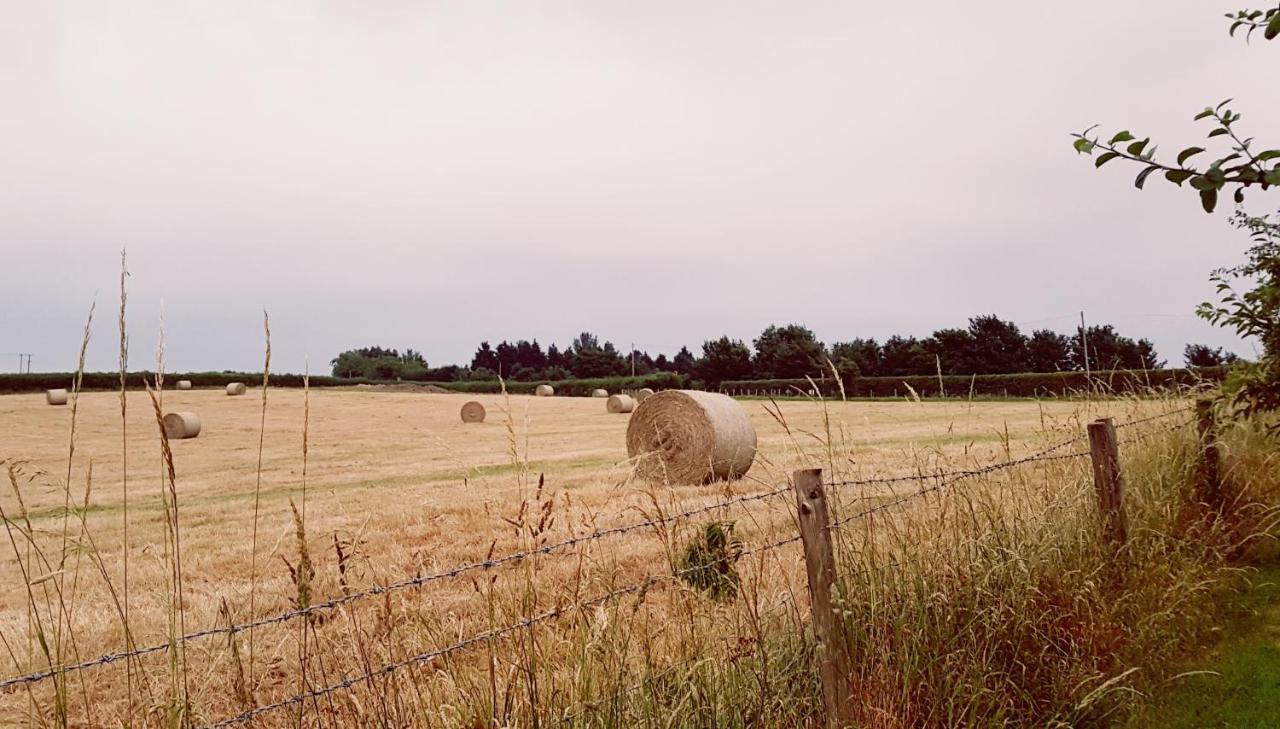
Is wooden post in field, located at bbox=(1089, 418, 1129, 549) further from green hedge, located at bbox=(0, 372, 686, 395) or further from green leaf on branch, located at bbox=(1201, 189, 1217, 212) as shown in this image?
green hedge, located at bbox=(0, 372, 686, 395)

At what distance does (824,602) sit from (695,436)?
30.9 feet

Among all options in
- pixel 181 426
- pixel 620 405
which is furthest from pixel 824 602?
pixel 620 405

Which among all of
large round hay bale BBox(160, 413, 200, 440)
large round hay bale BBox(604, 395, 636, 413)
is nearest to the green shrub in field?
large round hay bale BBox(160, 413, 200, 440)

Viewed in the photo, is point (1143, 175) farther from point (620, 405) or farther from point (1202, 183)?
point (620, 405)

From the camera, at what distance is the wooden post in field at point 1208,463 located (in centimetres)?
584

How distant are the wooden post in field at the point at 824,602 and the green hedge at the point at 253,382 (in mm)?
36540

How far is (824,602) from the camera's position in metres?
2.93

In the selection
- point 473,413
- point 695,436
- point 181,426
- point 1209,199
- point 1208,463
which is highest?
point 1209,199

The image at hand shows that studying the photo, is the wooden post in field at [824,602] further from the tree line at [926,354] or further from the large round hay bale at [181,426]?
the tree line at [926,354]

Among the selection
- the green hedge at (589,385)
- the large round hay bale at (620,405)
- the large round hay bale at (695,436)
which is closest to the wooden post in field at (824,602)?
the large round hay bale at (695,436)

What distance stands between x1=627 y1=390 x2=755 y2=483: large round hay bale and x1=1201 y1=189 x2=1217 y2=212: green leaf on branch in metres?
9.58

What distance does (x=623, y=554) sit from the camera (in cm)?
671

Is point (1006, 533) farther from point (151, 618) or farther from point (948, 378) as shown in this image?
point (948, 378)

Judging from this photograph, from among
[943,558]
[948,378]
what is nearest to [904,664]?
[943,558]
